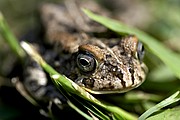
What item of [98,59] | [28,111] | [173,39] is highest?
[98,59]

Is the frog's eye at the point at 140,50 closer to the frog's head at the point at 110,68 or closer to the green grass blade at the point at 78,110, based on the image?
the frog's head at the point at 110,68

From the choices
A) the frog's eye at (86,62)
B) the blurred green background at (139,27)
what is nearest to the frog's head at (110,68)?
the frog's eye at (86,62)

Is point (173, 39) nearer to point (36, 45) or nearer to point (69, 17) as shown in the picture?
point (69, 17)

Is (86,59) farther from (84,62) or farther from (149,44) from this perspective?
(149,44)

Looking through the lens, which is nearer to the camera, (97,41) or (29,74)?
(97,41)

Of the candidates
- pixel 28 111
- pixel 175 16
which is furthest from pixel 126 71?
pixel 175 16

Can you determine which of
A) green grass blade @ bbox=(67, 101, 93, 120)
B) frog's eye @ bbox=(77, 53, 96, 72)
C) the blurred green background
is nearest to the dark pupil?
frog's eye @ bbox=(77, 53, 96, 72)

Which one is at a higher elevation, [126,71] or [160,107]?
[126,71]

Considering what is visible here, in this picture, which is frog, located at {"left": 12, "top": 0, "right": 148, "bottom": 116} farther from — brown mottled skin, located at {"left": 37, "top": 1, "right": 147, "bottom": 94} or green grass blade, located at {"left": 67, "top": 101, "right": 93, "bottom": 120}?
green grass blade, located at {"left": 67, "top": 101, "right": 93, "bottom": 120}
